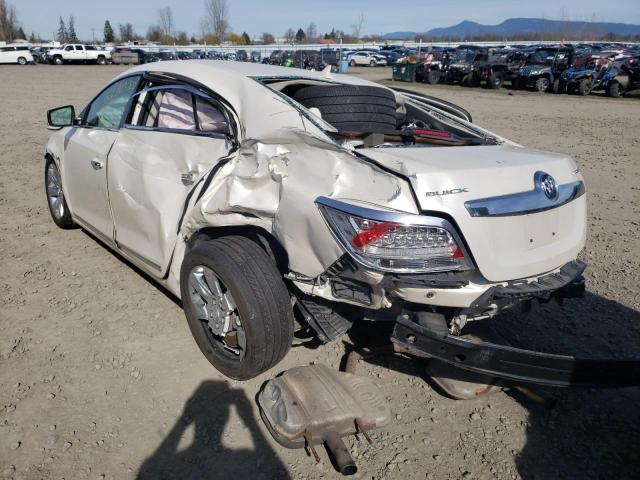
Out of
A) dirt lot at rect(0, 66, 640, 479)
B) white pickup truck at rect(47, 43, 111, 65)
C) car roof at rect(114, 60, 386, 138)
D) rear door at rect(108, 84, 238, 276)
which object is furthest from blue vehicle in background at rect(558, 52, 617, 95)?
white pickup truck at rect(47, 43, 111, 65)

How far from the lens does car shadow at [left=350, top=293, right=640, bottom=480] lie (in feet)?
7.93

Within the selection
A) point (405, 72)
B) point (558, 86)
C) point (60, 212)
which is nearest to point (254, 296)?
point (60, 212)

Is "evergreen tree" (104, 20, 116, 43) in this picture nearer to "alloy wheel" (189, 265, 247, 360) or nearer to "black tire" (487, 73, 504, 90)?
"black tire" (487, 73, 504, 90)

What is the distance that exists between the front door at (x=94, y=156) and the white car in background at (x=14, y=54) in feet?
139

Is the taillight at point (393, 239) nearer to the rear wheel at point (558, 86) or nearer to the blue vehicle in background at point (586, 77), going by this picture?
the blue vehicle in background at point (586, 77)

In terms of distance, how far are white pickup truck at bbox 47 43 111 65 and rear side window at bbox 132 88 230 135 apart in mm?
44617

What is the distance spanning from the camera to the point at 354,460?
2.40 m

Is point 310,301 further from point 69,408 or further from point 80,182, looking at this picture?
point 80,182

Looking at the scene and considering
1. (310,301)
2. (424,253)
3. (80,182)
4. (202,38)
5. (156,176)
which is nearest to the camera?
(424,253)

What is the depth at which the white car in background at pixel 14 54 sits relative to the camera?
38938 mm

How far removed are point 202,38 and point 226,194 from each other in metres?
83.0

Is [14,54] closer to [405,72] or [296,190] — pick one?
[405,72]

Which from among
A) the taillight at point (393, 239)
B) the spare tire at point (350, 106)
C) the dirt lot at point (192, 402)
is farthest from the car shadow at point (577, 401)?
the spare tire at point (350, 106)

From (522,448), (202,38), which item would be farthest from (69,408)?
(202,38)
